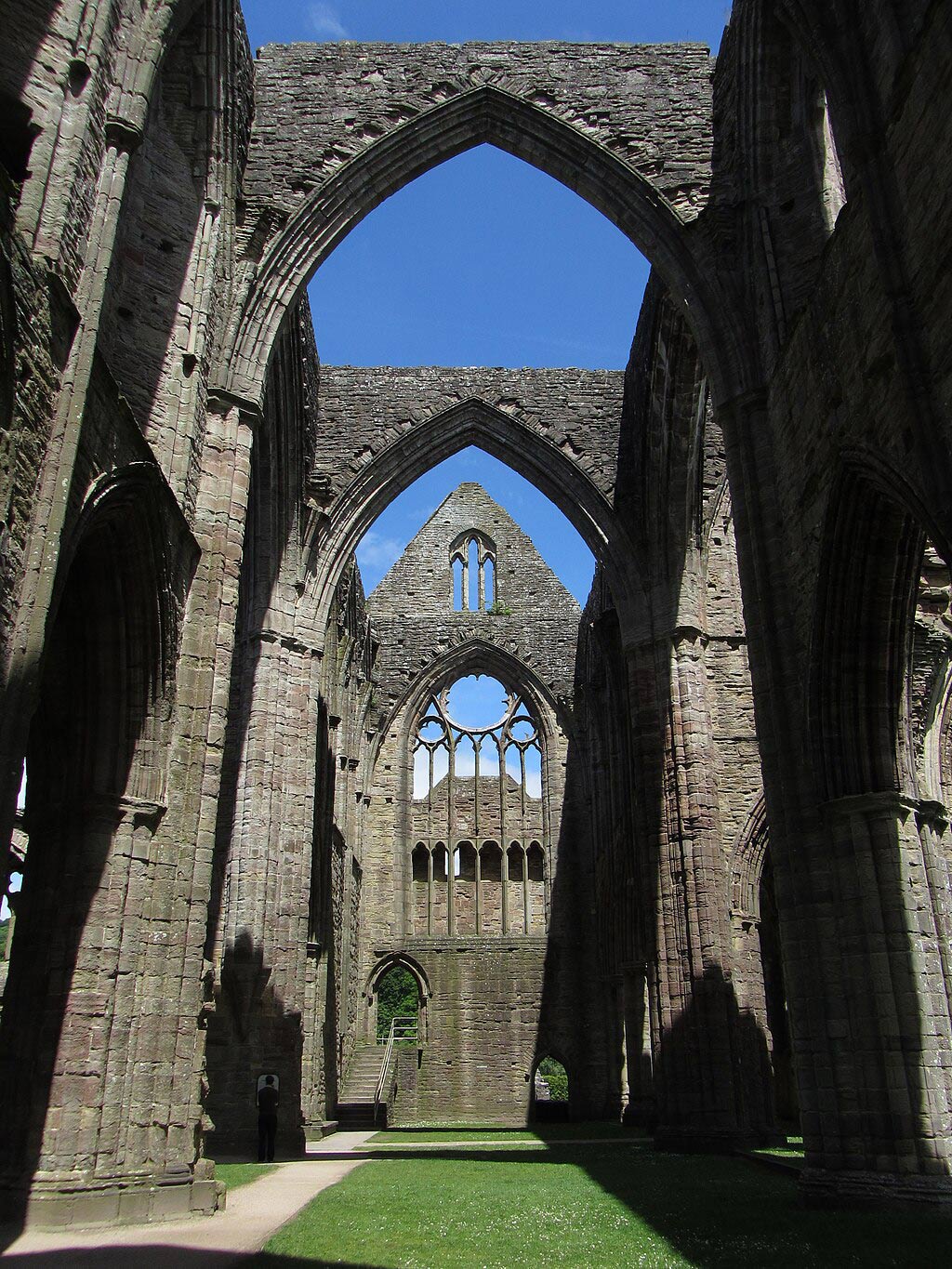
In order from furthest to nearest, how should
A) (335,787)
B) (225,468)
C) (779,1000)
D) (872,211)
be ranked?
(335,787), (779,1000), (225,468), (872,211)

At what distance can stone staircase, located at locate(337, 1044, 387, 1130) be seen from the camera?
20.3 metres

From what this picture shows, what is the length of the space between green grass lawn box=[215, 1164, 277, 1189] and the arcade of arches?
1137 mm

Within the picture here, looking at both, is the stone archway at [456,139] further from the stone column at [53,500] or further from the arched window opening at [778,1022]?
the arched window opening at [778,1022]

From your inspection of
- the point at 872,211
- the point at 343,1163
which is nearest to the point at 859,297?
the point at 872,211

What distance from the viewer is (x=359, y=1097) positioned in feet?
67.4

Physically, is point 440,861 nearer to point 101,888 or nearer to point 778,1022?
point 778,1022

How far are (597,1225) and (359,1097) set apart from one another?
1532 cm

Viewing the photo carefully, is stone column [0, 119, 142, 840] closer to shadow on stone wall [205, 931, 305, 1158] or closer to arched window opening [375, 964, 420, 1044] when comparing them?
shadow on stone wall [205, 931, 305, 1158]

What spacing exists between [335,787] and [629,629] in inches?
252

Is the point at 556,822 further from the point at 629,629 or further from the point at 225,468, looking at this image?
the point at 225,468

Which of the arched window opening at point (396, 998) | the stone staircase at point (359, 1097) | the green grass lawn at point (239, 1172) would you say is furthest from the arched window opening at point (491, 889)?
the arched window opening at point (396, 998)

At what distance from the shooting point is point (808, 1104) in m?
7.33

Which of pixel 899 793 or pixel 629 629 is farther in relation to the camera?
pixel 629 629

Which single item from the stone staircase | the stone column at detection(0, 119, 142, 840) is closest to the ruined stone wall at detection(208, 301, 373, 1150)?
the stone staircase
